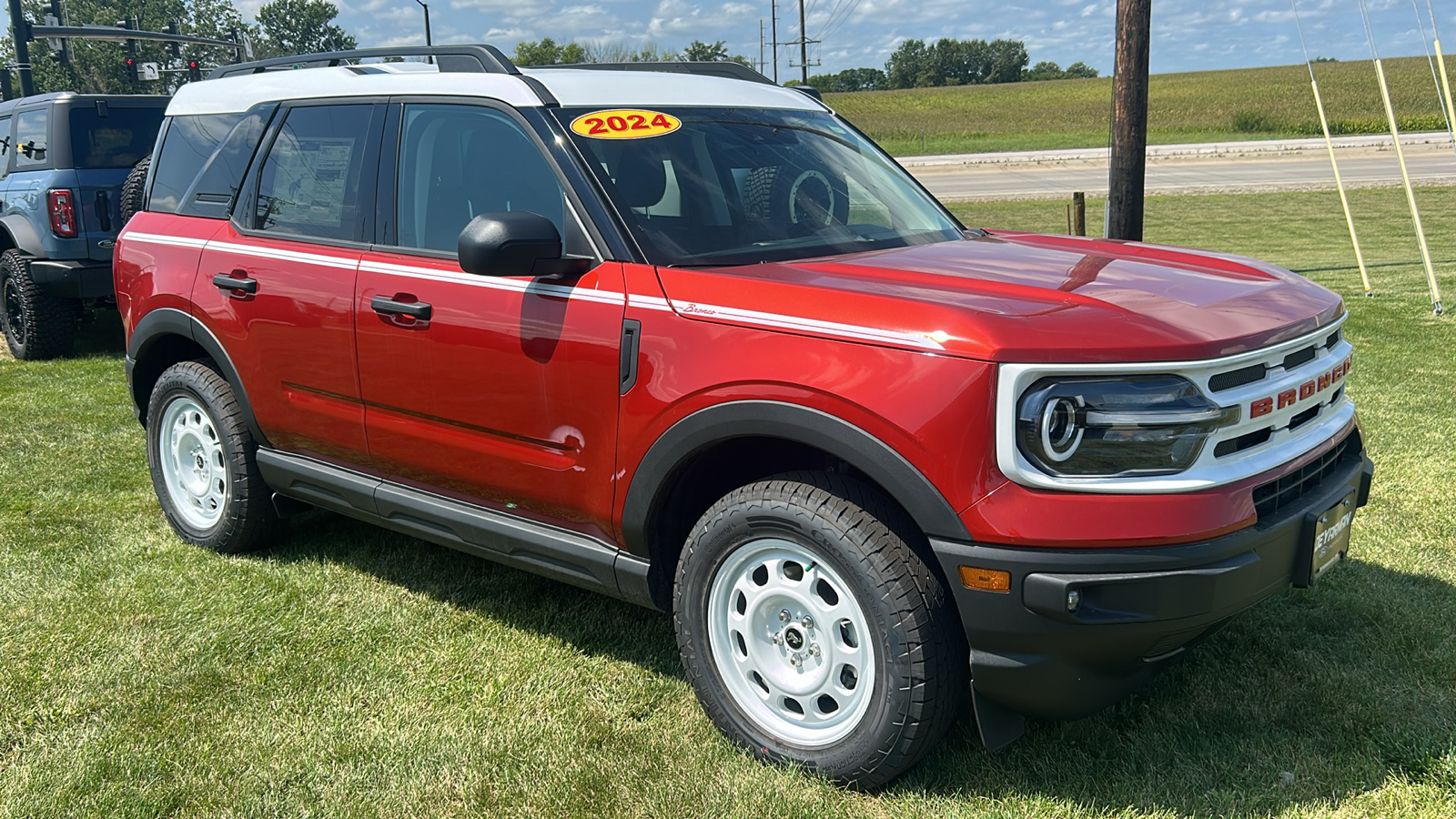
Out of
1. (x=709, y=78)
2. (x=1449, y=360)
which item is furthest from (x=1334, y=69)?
(x=709, y=78)

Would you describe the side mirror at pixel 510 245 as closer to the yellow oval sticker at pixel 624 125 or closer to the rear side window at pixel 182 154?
the yellow oval sticker at pixel 624 125

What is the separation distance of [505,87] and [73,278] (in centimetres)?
704

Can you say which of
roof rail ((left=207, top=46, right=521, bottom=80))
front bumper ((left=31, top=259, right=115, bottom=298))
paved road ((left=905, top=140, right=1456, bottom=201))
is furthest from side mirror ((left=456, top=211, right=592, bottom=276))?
paved road ((left=905, top=140, right=1456, bottom=201))

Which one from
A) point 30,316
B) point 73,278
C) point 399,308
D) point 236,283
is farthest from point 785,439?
point 30,316

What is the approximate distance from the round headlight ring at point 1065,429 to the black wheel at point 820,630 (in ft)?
1.46

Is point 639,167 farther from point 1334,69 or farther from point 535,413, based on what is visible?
point 1334,69

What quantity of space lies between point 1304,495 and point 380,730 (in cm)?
267

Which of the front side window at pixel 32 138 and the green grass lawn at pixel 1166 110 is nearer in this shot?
the front side window at pixel 32 138

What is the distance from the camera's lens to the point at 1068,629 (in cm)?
262

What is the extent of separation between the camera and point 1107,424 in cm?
257

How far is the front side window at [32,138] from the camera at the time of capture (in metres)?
9.51

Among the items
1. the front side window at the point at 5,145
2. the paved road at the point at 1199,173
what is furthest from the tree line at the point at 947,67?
the front side window at the point at 5,145

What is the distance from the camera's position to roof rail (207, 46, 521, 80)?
152 inches

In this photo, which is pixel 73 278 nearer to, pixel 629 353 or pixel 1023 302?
pixel 629 353
